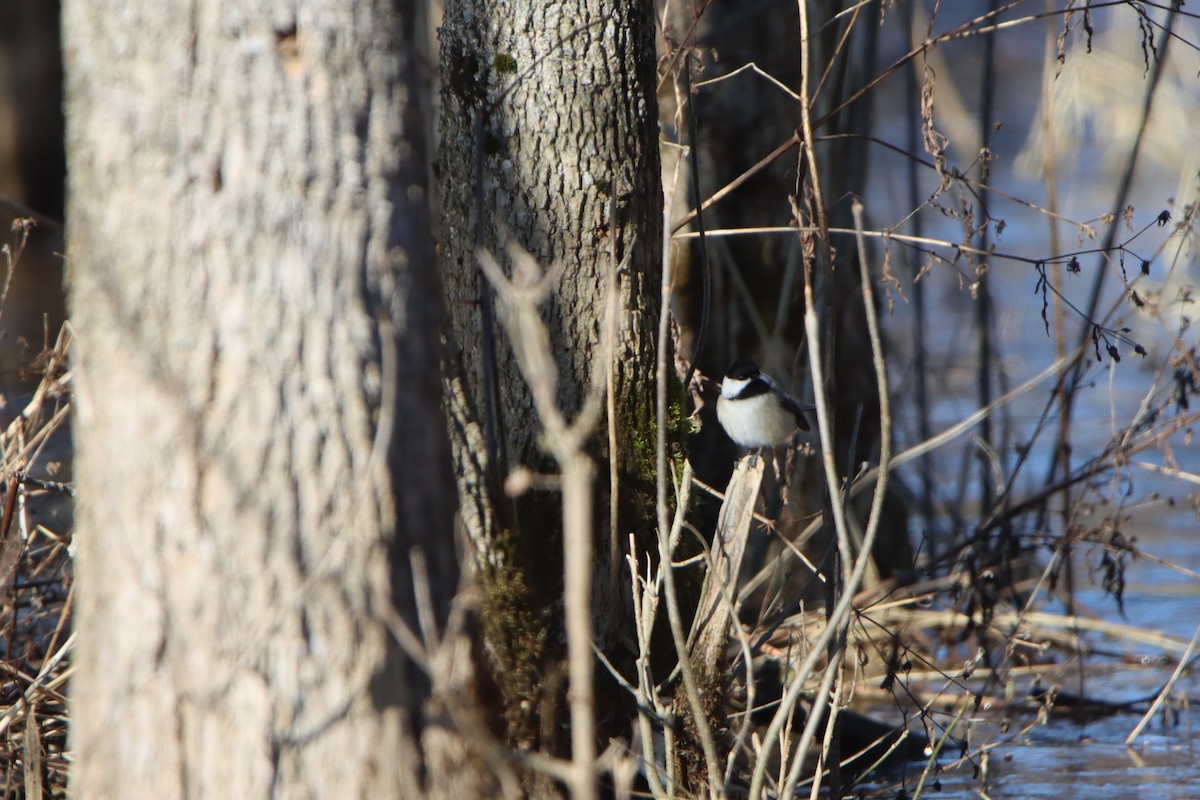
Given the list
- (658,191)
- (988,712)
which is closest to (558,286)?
Result: (658,191)

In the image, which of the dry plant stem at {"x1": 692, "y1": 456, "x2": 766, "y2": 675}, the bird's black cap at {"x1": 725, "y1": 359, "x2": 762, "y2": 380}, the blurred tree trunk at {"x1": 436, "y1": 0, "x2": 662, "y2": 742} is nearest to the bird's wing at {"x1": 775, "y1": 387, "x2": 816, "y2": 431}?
the bird's black cap at {"x1": 725, "y1": 359, "x2": 762, "y2": 380}

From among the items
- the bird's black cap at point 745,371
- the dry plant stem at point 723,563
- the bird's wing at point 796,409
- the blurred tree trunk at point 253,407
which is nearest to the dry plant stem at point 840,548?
the dry plant stem at point 723,563

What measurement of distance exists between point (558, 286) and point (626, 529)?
0.66 meters

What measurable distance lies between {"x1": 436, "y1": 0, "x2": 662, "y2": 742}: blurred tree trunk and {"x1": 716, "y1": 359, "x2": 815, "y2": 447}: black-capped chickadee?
50.7 inches

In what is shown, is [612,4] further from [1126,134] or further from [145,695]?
[1126,134]

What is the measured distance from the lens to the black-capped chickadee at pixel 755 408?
470 cm

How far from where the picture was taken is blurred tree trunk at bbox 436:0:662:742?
3289 mm

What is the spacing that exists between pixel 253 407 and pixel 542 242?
1.31m

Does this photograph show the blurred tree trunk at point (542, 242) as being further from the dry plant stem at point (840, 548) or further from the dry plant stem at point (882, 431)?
the dry plant stem at point (882, 431)

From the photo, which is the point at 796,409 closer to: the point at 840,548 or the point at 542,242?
the point at 542,242

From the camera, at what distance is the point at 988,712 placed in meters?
4.97

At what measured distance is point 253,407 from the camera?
86.4 inches

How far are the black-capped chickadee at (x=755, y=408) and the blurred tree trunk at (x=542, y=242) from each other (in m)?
1.29

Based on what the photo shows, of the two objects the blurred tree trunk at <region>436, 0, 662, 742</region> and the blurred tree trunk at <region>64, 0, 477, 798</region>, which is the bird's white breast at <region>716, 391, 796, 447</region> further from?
the blurred tree trunk at <region>64, 0, 477, 798</region>
